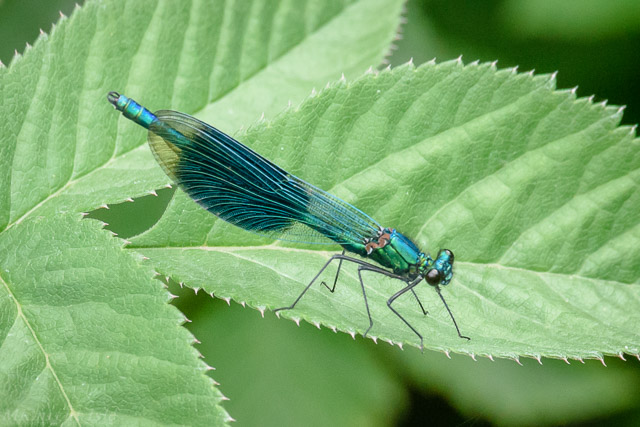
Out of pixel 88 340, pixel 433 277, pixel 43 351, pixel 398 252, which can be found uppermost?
pixel 398 252

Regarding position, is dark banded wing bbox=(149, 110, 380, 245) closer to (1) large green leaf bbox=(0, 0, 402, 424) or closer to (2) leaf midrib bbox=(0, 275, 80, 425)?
(1) large green leaf bbox=(0, 0, 402, 424)

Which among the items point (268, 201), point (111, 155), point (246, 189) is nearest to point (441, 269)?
point (268, 201)

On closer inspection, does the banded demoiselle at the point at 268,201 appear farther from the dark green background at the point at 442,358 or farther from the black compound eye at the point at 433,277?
the dark green background at the point at 442,358

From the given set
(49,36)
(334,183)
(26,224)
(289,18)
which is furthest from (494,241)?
(49,36)

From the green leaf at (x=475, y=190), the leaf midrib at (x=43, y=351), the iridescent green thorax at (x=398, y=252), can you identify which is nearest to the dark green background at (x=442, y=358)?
the iridescent green thorax at (x=398, y=252)

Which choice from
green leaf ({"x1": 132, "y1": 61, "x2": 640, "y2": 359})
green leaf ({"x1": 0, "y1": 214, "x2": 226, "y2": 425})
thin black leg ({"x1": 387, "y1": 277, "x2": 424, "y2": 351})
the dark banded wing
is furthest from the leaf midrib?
thin black leg ({"x1": 387, "y1": 277, "x2": 424, "y2": 351})

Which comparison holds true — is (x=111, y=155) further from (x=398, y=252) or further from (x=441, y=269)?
(x=441, y=269)
